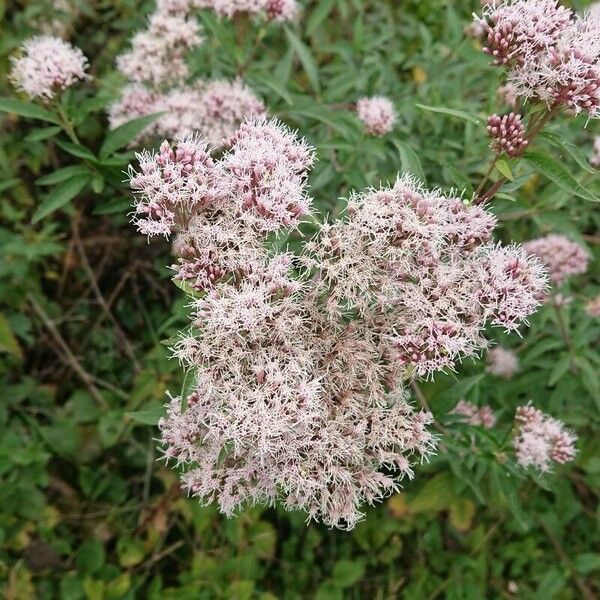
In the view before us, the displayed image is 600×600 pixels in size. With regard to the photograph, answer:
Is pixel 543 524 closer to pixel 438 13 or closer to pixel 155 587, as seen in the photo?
pixel 155 587

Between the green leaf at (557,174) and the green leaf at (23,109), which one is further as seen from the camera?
the green leaf at (23,109)

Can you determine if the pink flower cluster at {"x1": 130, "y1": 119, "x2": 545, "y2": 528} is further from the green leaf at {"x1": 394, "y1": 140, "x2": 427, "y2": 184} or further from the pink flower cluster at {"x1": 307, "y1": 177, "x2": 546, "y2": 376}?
the green leaf at {"x1": 394, "y1": 140, "x2": 427, "y2": 184}

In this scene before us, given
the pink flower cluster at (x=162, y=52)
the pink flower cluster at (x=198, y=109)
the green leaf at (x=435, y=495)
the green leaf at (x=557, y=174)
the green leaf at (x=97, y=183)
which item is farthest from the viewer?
the green leaf at (x=435, y=495)

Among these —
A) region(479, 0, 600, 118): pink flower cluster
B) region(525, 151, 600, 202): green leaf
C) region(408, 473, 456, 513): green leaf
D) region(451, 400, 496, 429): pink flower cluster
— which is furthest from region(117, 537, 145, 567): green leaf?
region(479, 0, 600, 118): pink flower cluster

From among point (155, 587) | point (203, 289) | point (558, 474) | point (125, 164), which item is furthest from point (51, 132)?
point (558, 474)

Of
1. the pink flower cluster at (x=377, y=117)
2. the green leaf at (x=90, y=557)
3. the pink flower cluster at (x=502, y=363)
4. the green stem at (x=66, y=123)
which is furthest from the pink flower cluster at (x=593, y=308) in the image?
the green leaf at (x=90, y=557)

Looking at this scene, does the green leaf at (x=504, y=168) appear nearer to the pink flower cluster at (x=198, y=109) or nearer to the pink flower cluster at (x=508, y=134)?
the pink flower cluster at (x=508, y=134)

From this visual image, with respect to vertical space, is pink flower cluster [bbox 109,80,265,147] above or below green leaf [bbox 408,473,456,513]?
above
